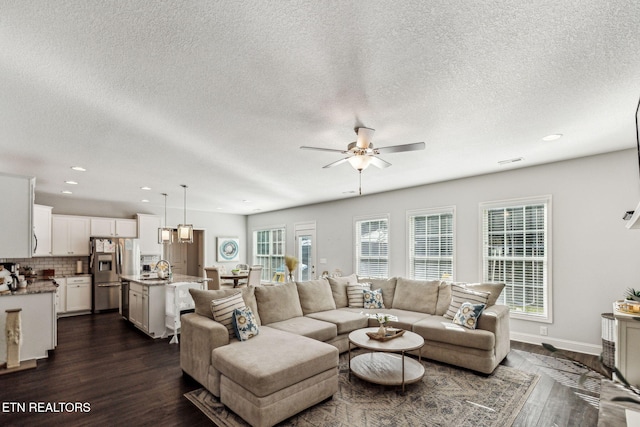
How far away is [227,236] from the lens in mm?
10156

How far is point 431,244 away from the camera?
5.98 m

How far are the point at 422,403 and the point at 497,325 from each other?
147 centimetres

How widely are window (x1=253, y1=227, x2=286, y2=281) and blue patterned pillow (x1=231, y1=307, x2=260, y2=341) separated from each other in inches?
221

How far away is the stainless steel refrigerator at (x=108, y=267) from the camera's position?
7.02m

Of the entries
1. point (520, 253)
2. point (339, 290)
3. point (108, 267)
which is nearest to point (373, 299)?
point (339, 290)

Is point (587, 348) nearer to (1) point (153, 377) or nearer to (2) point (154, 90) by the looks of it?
(1) point (153, 377)

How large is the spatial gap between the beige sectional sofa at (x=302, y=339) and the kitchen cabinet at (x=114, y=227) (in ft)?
17.4

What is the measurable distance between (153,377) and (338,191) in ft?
14.6

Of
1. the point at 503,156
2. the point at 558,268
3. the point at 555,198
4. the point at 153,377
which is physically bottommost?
the point at 153,377

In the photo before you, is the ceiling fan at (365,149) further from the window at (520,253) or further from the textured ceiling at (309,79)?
the window at (520,253)

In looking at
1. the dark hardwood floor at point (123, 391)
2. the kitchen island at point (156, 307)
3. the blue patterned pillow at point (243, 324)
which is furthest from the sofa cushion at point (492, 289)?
the kitchen island at point (156, 307)

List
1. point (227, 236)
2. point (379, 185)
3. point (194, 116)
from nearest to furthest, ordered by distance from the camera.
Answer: point (194, 116), point (379, 185), point (227, 236)

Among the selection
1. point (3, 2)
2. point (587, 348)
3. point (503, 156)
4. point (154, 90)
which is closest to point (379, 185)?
point (503, 156)

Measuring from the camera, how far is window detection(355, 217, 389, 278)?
22.1ft
